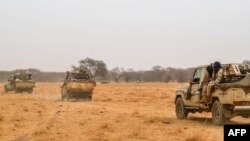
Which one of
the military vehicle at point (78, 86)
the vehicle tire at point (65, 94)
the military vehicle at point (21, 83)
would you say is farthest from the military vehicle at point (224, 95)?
the military vehicle at point (21, 83)

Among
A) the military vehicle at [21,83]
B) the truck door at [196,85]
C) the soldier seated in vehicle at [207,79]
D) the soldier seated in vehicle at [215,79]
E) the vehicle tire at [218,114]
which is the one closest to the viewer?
the vehicle tire at [218,114]

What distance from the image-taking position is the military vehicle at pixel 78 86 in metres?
34.8

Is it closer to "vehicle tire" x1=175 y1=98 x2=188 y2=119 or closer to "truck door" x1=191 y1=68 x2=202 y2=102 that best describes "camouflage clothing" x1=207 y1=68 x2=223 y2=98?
"truck door" x1=191 y1=68 x2=202 y2=102

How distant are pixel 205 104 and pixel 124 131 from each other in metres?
4.01

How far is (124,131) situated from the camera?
1525 centimetres

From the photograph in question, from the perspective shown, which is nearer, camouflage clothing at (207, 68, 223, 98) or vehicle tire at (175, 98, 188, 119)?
camouflage clothing at (207, 68, 223, 98)

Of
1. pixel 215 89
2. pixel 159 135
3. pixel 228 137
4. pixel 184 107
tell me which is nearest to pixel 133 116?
pixel 184 107

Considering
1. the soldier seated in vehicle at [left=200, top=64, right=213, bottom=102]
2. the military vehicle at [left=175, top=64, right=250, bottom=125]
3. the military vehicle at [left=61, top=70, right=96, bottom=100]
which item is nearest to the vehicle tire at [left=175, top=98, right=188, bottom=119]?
the military vehicle at [left=175, top=64, right=250, bottom=125]

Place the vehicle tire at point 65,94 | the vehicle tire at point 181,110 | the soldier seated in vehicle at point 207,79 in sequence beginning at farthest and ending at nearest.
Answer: the vehicle tire at point 65,94 < the vehicle tire at point 181,110 < the soldier seated in vehicle at point 207,79

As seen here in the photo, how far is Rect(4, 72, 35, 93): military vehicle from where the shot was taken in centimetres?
5038

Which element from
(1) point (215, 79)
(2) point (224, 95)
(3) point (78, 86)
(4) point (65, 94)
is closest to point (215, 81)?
(1) point (215, 79)

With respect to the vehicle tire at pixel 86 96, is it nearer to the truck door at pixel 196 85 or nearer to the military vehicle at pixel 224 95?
the military vehicle at pixel 224 95

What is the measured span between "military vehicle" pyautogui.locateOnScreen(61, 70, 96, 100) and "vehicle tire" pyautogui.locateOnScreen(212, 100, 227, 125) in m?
18.7

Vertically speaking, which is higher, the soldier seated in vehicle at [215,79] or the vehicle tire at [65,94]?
the soldier seated in vehicle at [215,79]
